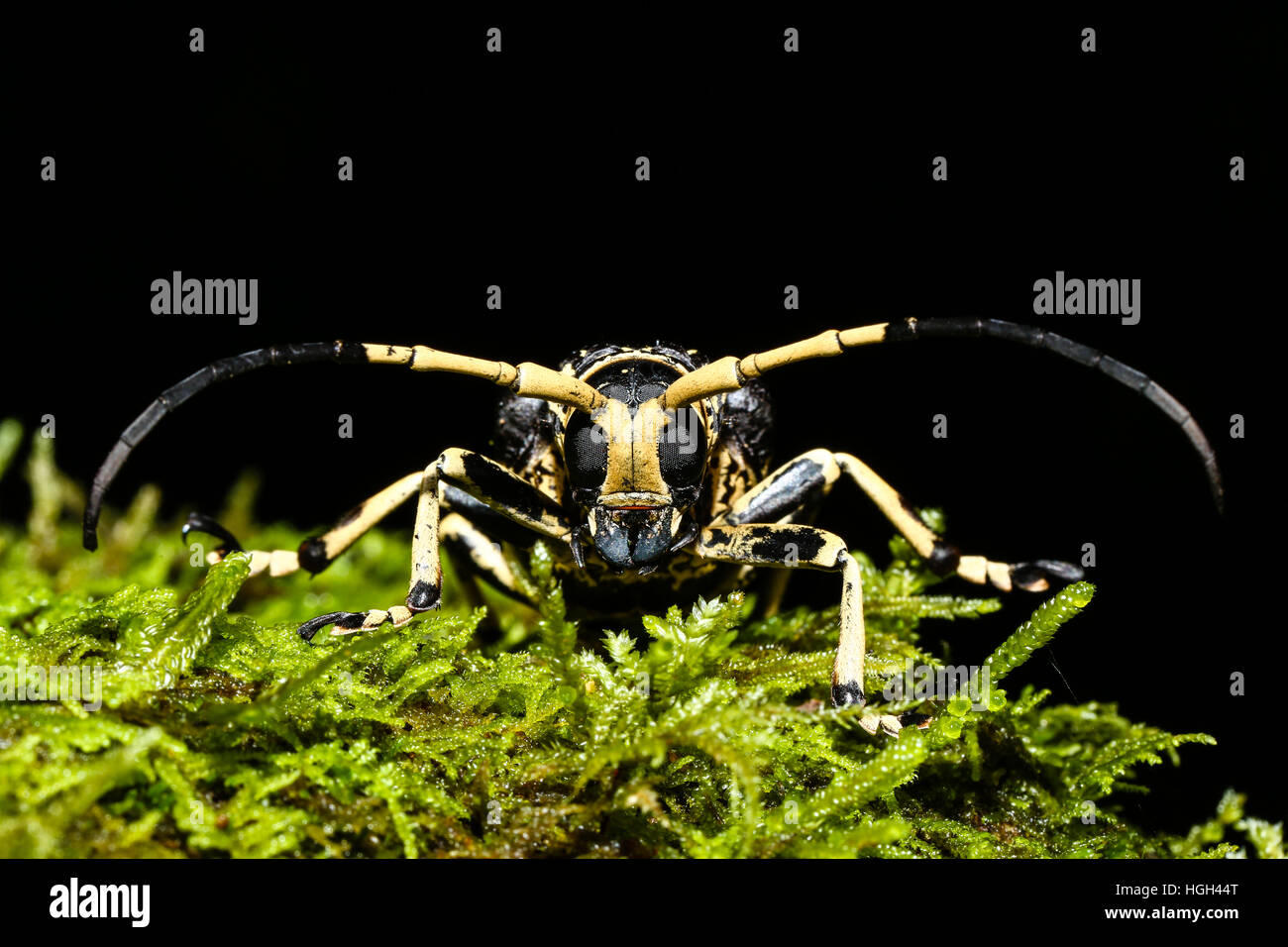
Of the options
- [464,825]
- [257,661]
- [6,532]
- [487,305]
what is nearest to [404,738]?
[464,825]

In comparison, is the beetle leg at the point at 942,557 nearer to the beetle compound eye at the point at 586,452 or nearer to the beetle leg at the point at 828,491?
the beetle leg at the point at 828,491

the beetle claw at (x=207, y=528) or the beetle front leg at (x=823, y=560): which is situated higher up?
the beetle claw at (x=207, y=528)

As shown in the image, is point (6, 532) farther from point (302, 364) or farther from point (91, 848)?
point (91, 848)

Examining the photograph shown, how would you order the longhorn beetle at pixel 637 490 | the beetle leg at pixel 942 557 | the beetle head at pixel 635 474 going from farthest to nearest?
1. the beetle leg at pixel 942 557
2. the beetle head at pixel 635 474
3. the longhorn beetle at pixel 637 490

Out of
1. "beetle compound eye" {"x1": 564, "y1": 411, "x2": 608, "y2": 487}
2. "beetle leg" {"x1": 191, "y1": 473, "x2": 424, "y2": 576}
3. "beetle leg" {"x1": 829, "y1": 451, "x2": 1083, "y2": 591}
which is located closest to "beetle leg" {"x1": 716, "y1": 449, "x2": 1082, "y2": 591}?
"beetle leg" {"x1": 829, "y1": 451, "x2": 1083, "y2": 591}

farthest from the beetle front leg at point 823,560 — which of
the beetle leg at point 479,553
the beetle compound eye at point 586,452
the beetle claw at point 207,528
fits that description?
the beetle claw at point 207,528

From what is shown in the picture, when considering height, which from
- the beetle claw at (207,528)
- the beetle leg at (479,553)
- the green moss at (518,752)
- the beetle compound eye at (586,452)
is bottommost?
the green moss at (518,752)

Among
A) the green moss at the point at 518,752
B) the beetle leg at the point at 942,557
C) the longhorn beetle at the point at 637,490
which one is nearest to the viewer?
the green moss at the point at 518,752
